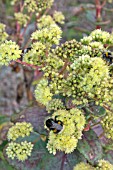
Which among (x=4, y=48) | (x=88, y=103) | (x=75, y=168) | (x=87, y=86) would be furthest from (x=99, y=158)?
(x=4, y=48)

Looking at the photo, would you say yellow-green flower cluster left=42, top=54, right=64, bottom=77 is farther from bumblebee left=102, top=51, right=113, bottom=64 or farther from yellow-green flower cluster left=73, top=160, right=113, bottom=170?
yellow-green flower cluster left=73, top=160, right=113, bottom=170

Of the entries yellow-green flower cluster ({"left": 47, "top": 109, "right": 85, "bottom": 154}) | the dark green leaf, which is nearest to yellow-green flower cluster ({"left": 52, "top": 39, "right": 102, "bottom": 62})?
yellow-green flower cluster ({"left": 47, "top": 109, "right": 85, "bottom": 154})

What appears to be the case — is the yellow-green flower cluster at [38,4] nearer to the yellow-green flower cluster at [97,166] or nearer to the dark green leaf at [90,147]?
the dark green leaf at [90,147]

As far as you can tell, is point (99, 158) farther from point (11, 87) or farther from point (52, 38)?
point (11, 87)

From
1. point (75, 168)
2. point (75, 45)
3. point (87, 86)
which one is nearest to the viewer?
point (87, 86)

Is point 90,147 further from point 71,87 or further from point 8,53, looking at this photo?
point 8,53
